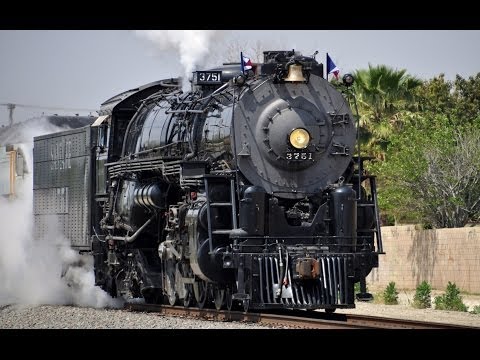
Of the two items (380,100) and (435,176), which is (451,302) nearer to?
(435,176)

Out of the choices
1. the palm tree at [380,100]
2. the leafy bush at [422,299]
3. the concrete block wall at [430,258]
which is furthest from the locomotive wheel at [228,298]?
the palm tree at [380,100]

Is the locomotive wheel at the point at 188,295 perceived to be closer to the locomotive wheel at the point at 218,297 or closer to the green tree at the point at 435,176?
the locomotive wheel at the point at 218,297

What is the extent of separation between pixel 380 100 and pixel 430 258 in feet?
25.4

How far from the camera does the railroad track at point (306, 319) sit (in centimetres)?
1317

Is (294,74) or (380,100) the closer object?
(294,74)

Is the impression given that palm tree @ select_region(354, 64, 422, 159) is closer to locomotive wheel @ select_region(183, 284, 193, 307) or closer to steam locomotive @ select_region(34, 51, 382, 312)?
steam locomotive @ select_region(34, 51, 382, 312)

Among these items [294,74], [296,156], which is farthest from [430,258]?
[294,74]

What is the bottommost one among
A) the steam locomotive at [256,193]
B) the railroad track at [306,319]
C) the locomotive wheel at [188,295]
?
the railroad track at [306,319]

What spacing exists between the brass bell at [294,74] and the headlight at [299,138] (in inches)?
33.1

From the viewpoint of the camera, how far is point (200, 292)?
53.5ft

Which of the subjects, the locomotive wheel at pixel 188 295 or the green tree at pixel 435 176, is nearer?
the locomotive wheel at pixel 188 295

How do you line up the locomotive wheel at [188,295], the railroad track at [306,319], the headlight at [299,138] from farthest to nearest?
the locomotive wheel at [188,295], the headlight at [299,138], the railroad track at [306,319]

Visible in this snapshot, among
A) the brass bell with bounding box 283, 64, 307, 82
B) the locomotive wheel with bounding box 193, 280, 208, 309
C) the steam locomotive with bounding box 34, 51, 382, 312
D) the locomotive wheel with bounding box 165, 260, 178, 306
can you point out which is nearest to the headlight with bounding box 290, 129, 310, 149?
the steam locomotive with bounding box 34, 51, 382, 312

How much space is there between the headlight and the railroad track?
2.68 metres
